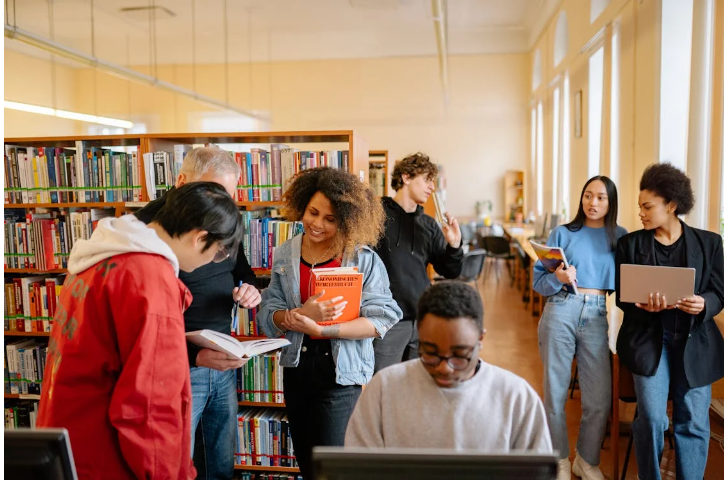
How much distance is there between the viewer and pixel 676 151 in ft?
14.5

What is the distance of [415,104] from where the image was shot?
40.5 feet

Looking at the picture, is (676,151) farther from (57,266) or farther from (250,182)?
(57,266)

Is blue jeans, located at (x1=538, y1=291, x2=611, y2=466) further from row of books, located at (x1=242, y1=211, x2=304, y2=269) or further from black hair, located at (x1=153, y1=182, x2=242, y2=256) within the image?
black hair, located at (x1=153, y1=182, x2=242, y2=256)

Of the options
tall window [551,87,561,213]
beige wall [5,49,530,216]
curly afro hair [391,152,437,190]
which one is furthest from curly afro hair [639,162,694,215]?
beige wall [5,49,530,216]

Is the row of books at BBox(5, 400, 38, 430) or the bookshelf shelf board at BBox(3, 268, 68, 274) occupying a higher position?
the bookshelf shelf board at BBox(3, 268, 68, 274)

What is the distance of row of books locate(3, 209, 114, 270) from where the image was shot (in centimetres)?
338

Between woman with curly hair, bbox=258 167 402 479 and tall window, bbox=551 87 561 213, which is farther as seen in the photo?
tall window, bbox=551 87 561 213

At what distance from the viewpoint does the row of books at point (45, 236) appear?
338 cm

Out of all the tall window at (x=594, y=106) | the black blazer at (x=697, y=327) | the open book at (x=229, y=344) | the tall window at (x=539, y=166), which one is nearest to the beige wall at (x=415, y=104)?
the tall window at (x=539, y=166)

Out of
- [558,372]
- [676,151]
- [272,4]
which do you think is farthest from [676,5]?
[272,4]

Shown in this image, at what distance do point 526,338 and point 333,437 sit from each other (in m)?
4.54

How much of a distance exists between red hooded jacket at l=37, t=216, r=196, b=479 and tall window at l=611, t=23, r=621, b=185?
16.9 ft

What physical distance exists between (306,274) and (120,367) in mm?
954

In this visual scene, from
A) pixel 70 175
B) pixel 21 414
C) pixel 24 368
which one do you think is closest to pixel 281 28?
pixel 70 175
